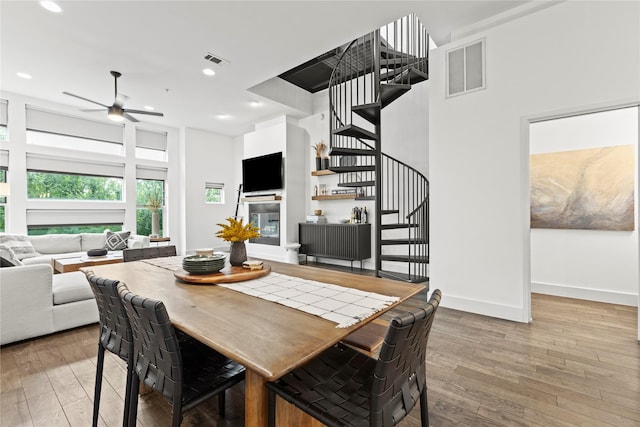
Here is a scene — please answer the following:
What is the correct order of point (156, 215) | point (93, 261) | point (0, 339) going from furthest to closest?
point (156, 215)
point (93, 261)
point (0, 339)

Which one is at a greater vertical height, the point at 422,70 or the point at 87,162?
the point at 422,70

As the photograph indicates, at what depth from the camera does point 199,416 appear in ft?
5.44

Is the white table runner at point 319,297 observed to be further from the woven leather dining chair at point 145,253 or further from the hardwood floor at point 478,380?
the woven leather dining chair at point 145,253

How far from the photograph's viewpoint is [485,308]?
3.24 m

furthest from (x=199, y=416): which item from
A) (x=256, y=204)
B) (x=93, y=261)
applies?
(x=256, y=204)

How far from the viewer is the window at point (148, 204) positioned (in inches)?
275

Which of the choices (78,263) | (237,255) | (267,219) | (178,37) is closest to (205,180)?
(267,219)

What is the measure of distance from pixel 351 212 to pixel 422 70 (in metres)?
2.77

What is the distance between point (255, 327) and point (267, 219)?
5.90 meters

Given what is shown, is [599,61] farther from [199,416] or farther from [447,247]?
[199,416]

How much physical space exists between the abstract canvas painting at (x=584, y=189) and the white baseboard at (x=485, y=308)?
5.56 ft

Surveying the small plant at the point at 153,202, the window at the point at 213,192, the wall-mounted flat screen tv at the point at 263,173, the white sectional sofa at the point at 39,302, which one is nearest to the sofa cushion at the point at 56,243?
the small plant at the point at 153,202

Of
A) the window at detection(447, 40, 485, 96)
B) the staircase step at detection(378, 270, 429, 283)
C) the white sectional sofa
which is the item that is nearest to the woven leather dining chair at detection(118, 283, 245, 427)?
the white sectional sofa

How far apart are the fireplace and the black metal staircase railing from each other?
1.88 m
